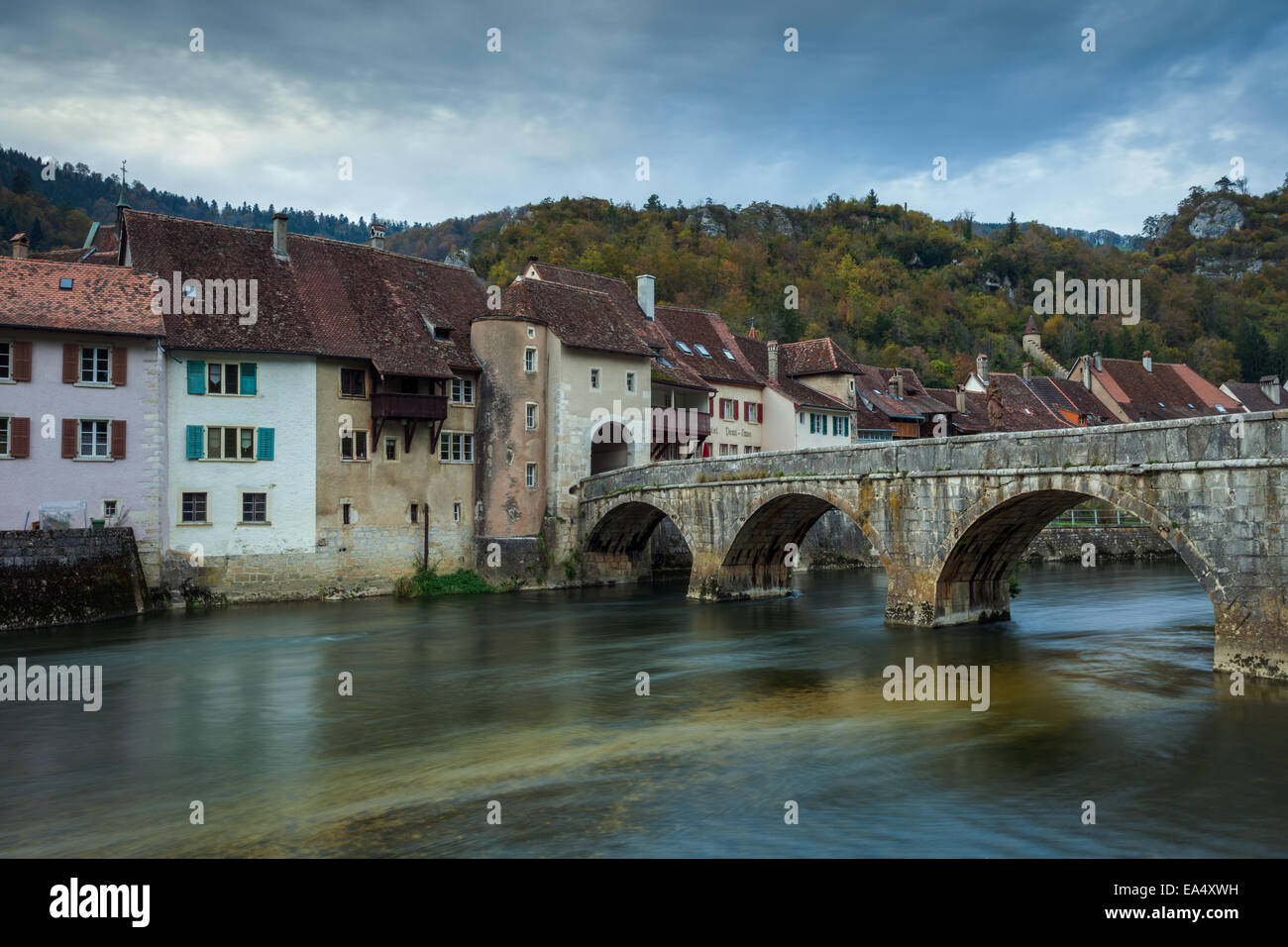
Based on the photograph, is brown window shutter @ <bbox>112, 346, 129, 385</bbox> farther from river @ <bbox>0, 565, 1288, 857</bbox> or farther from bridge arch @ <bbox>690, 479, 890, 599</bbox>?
bridge arch @ <bbox>690, 479, 890, 599</bbox>

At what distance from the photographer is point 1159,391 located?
7788 cm

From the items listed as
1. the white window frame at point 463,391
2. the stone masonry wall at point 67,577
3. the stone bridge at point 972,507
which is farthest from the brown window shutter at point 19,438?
the stone bridge at point 972,507

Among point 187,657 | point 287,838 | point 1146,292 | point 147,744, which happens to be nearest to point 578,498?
point 187,657

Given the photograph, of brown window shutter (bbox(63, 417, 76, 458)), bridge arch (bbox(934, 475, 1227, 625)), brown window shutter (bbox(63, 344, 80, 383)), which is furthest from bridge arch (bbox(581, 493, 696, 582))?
brown window shutter (bbox(63, 344, 80, 383))

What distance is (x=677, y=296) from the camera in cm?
8200

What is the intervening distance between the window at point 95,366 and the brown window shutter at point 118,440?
1345 millimetres

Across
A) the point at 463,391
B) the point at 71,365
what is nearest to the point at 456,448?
the point at 463,391

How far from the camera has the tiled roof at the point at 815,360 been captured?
55.7 meters

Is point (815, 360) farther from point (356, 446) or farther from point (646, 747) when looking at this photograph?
point (646, 747)

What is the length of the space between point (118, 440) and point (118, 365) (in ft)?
7.79

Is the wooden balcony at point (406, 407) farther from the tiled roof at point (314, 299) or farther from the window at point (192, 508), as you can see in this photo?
the window at point (192, 508)

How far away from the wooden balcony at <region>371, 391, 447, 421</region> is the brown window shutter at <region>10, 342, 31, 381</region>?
1090 cm

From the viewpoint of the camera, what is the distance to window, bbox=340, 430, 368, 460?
36500 millimetres
